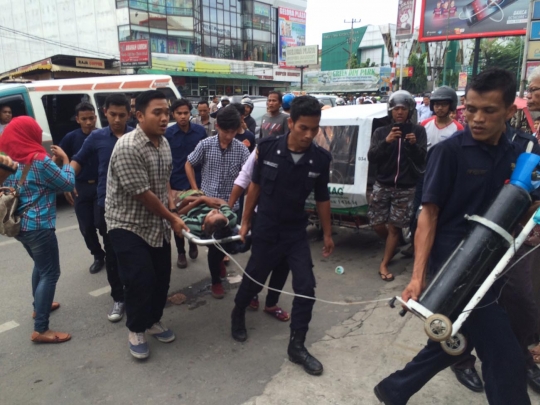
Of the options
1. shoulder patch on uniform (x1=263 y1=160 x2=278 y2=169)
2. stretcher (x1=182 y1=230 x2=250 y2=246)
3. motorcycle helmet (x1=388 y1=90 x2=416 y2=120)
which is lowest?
stretcher (x1=182 y1=230 x2=250 y2=246)

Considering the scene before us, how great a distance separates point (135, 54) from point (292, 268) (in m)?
27.2

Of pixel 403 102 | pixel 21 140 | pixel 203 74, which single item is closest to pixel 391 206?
pixel 403 102

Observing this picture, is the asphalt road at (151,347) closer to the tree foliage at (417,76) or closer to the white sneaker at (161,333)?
the white sneaker at (161,333)

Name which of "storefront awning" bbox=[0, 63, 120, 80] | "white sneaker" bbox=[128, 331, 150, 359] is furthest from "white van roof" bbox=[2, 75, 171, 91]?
"storefront awning" bbox=[0, 63, 120, 80]

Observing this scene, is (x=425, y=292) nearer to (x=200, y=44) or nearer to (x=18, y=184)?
(x=18, y=184)

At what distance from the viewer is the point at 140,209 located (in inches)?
113

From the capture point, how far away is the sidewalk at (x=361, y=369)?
253cm

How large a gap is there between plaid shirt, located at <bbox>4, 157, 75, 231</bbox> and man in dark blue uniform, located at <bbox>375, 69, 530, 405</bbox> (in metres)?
2.43

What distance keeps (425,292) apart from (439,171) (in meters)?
0.54

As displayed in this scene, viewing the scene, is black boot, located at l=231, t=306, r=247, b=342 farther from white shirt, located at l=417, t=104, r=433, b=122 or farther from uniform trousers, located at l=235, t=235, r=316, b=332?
white shirt, located at l=417, t=104, r=433, b=122

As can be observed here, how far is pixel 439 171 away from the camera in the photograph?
6.33 ft

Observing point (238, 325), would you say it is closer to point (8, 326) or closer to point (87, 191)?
point (8, 326)

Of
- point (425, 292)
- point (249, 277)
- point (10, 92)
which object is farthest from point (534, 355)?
point (10, 92)

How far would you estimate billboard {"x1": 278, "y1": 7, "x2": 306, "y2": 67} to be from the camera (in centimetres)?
4819
